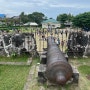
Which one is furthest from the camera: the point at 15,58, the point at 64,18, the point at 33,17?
the point at 33,17

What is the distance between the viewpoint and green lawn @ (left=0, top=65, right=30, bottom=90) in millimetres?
12836

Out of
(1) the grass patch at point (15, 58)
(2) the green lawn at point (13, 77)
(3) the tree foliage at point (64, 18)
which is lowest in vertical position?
(3) the tree foliage at point (64, 18)

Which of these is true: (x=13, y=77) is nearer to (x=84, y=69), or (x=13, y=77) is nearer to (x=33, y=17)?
(x=84, y=69)

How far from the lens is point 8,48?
2133 cm

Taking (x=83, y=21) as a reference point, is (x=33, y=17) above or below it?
below

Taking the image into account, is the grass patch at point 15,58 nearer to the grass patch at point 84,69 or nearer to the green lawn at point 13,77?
the green lawn at point 13,77

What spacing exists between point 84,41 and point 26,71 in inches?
282

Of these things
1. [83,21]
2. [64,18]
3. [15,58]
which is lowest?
[64,18]

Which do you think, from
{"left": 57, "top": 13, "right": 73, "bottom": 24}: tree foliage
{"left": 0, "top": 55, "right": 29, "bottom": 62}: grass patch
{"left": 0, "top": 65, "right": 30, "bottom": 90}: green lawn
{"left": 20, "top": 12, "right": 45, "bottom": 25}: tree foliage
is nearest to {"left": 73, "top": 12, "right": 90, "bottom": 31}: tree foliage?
{"left": 57, "top": 13, "right": 73, "bottom": 24}: tree foliage

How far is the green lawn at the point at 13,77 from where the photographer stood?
505 inches

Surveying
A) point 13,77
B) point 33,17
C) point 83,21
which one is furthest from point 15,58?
point 33,17

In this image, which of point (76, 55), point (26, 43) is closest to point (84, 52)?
point (76, 55)

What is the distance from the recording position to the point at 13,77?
14664 mm

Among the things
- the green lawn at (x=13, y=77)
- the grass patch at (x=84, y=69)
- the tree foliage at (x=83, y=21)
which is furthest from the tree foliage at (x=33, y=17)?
the green lawn at (x=13, y=77)
